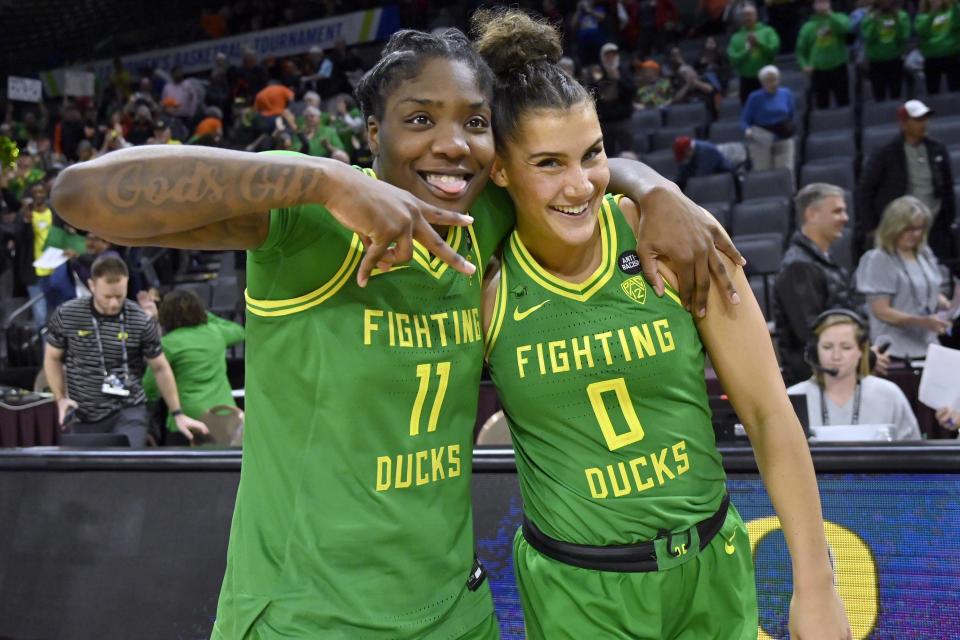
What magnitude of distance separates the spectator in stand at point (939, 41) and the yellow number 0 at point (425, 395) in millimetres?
9589

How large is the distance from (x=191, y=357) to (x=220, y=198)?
5.33m

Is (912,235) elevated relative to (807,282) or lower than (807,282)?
elevated

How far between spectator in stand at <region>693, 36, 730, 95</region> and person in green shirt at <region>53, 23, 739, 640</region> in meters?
10.9

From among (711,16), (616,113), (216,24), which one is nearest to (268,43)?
(216,24)

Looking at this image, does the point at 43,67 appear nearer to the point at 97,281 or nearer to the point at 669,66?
the point at 669,66

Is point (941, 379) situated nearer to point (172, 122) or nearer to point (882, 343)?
point (882, 343)

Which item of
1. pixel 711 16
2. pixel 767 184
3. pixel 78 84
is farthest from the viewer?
pixel 78 84

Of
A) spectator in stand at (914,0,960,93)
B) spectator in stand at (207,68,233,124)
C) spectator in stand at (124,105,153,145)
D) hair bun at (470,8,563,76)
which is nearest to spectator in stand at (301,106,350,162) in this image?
spectator in stand at (124,105,153,145)

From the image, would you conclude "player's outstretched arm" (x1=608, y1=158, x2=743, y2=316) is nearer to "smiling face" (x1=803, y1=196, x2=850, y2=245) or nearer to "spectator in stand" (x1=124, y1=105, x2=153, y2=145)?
"smiling face" (x1=803, y1=196, x2=850, y2=245)

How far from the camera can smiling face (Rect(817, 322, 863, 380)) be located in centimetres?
439

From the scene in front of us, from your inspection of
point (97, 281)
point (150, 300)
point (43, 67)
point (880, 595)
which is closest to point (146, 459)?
point (880, 595)

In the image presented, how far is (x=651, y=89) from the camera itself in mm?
12086

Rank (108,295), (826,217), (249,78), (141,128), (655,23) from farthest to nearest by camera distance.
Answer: (249,78) < (141,128) < (655,23) < (108,295) < (826,217)

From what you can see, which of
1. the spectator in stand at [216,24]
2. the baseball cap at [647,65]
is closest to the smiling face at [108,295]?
the baseball cap at [647,65]
